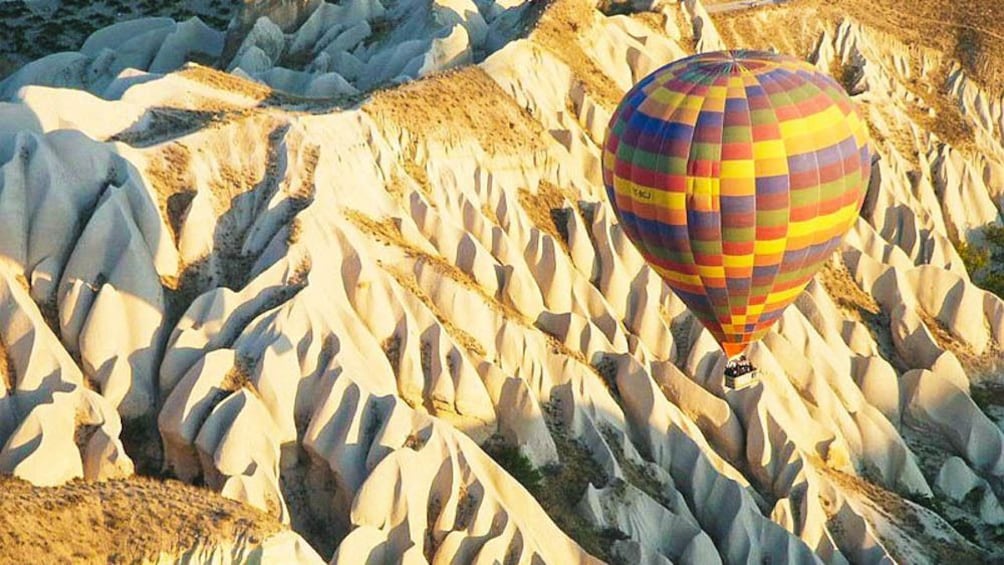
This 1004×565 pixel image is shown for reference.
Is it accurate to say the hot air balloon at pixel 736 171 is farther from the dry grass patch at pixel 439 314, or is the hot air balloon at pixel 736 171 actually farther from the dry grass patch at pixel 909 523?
the dry grass patch at pixel 909 523

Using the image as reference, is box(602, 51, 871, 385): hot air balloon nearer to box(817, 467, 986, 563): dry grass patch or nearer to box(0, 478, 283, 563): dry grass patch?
box(817, 467, 986, 563): dry grass patch

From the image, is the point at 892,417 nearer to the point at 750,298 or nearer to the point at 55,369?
the point at 750,298

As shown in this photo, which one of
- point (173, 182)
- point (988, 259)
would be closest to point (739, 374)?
point (173, 182)

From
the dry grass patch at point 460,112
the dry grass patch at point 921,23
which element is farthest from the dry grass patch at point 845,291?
the dry grass patch at point 921,23

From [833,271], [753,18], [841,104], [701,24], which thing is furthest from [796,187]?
[753,18]

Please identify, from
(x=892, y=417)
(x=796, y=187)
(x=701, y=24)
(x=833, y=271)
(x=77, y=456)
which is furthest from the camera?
(x=701, y=24)

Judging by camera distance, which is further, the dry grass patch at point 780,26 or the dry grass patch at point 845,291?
the dry grass patch at point 780,26
